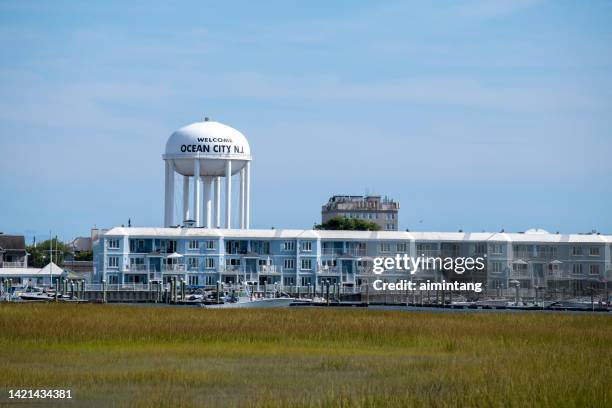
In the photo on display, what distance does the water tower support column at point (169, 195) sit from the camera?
13625 centimetres

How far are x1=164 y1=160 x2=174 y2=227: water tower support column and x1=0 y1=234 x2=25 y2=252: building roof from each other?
30195 millimetres

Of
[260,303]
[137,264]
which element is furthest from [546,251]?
[137,264]

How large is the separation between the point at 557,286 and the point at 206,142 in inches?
1500

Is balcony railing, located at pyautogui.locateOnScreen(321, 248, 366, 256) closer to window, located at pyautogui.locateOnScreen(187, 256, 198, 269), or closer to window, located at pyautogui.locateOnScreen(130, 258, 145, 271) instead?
window, located at pyautogui.locateOnScreen(187, 256, 198, 269)

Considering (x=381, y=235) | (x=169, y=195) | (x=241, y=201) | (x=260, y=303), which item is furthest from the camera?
(x=381, y=235)

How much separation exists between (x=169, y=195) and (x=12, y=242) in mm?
34684

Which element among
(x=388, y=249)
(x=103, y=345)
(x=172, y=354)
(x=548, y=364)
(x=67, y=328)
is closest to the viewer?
(x=548, y=364)

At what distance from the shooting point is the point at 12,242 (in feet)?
542

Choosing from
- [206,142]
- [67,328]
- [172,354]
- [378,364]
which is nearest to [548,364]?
[378,364]

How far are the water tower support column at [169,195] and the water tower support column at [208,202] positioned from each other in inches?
143

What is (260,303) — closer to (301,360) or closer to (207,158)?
(207,158)

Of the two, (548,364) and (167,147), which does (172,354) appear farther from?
(167,147)

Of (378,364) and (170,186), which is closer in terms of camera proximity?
(378,364)

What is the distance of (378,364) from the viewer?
A: 46438 millimetres
